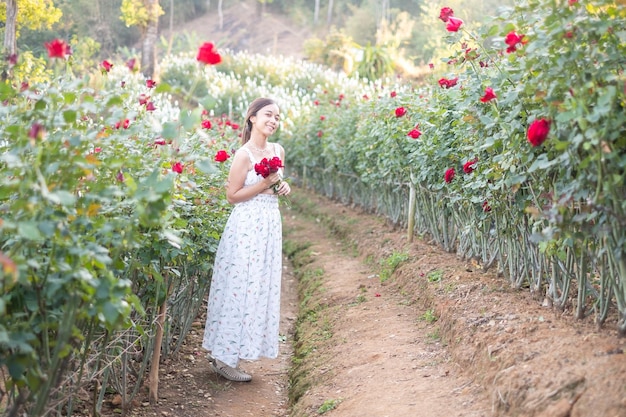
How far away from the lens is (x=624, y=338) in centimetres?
286

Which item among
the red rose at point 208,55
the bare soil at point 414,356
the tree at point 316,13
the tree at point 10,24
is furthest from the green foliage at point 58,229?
the tree at point 316,13

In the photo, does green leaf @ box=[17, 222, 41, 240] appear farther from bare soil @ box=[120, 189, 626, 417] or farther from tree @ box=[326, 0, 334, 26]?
tree @ box=[326, 0, 334, 26]

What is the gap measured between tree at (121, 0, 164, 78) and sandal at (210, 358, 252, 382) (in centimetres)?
1188

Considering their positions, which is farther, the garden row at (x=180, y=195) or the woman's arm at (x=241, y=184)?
the woman's arm at (x=241, y=184)

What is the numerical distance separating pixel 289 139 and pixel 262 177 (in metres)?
9.05

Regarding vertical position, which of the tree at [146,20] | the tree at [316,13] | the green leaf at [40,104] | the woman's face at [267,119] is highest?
the tree at [316,13]

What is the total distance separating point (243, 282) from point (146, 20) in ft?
44.4

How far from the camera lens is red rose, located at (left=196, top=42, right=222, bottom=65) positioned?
2.43m

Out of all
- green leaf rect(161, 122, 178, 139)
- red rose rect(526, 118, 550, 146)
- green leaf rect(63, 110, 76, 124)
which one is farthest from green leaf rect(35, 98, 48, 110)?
red rose rect(526, 118, 550, 146)

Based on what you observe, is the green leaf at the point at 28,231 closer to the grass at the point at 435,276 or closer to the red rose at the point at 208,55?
the red rose at the point at 208,55

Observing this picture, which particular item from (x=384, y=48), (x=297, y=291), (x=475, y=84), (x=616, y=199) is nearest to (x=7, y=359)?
(x=616, y=199)

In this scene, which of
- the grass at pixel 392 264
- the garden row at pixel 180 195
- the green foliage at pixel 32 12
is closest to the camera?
the garden row at pixel 180 195

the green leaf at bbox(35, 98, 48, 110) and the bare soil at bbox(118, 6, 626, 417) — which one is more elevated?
the green leaf at bbox(35, 98, 48, 110)

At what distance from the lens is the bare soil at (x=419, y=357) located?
272 cm
